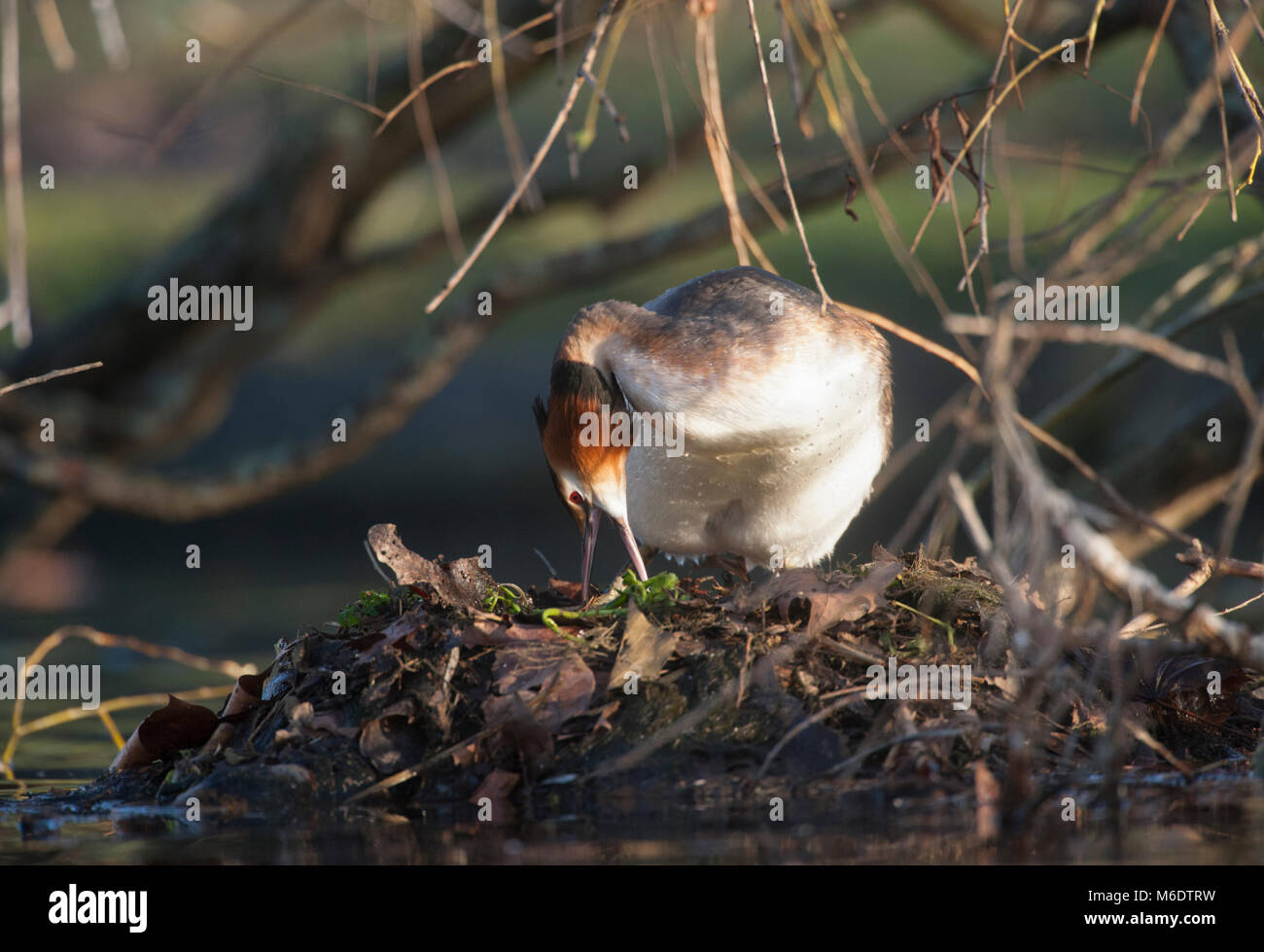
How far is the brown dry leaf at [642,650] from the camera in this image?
14.5ft

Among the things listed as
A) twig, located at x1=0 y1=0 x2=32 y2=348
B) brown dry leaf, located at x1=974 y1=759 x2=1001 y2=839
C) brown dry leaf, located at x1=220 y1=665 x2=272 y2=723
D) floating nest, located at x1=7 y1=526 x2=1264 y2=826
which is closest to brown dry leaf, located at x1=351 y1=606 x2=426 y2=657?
floating nest, located at x1=7 y1=526 x2=1264 y2=826

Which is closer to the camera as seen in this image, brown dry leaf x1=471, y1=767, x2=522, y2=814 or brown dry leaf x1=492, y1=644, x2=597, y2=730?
brown dry leaf x1=471, y1=767, x2=522, y2=814

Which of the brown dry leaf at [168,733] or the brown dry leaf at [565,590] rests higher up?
the brown dry leaf at [565,590]

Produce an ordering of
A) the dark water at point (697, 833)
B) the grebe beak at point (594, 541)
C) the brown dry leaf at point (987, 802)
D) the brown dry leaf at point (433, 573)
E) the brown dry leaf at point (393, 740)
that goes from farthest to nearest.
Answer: the grebe beak at point (594, 541) → the brown dry leaf at point (433, 573) → the brown dry leaf at point (393, 740) → the brown dry leaf at point (987, 802) → the dark water at point (697, 833)

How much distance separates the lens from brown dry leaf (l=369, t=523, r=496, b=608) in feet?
16.3

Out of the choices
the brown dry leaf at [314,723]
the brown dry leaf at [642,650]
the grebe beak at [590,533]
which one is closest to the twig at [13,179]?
the brown dry leaf at [314,723]

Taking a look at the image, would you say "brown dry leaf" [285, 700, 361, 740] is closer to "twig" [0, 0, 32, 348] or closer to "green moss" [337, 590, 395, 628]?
"green moss" [337, 590, 395, 628]

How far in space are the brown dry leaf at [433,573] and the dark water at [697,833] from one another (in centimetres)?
93

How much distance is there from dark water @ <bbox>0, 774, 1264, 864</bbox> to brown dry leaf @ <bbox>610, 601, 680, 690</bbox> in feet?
1.26

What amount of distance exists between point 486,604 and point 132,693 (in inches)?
145

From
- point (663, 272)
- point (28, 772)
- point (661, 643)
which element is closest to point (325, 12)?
point (28, 772)

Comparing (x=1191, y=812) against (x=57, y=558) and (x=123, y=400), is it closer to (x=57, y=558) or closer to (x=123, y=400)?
(x=123, y=400)

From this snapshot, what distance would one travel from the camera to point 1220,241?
50.1 feet

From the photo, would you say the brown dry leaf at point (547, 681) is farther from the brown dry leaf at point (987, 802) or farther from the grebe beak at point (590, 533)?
the brown dry leaf at point (987, 802)
